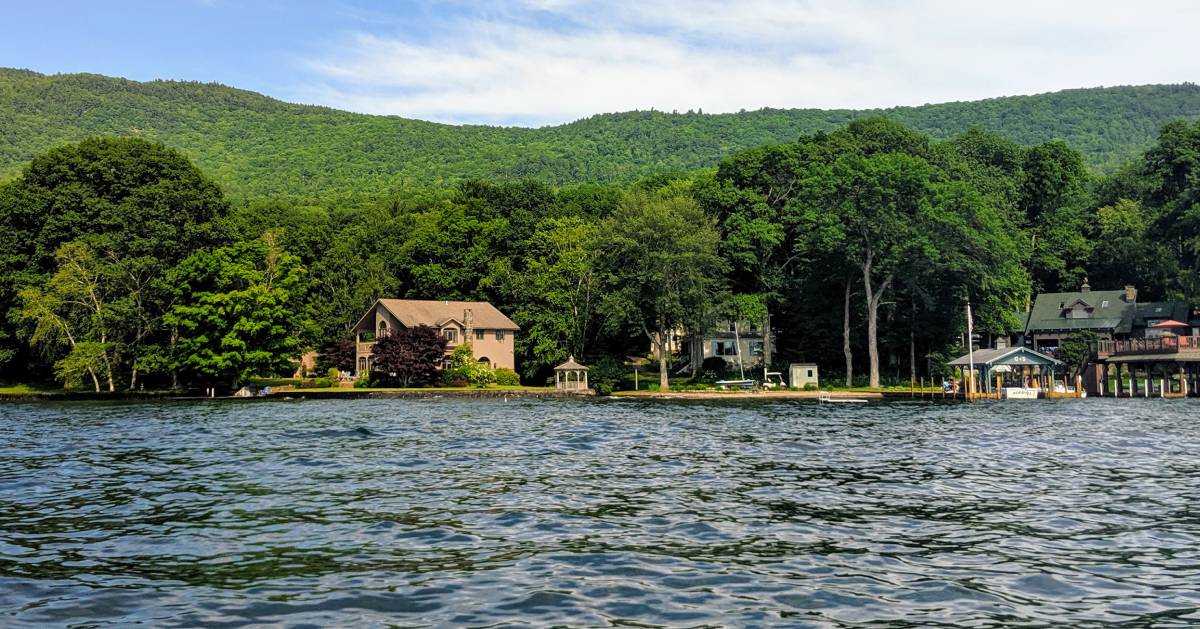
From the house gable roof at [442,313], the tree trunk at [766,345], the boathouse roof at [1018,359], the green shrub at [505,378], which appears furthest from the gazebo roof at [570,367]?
the boathouse roof at [1018,359]

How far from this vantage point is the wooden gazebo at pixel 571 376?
79000 millimetres

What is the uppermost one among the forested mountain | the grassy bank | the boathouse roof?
the forested mountain

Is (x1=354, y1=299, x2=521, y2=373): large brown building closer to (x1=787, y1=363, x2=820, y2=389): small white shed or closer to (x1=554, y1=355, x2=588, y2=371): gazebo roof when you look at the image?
(x1=554, y1=355, x2=588, y2=371): gazebo roof

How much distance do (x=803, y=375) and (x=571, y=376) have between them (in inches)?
736

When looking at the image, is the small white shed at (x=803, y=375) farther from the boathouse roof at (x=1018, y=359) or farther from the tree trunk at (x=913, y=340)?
the boathouse roof at (x=1018, y=359)

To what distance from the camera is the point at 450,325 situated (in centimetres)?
9031

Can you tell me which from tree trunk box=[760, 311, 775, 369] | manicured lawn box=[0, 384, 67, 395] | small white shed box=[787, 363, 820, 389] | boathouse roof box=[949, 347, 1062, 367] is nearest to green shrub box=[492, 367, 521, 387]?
tree trunk box=[760, 311, 775, 369]

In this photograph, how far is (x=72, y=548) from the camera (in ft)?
48.1

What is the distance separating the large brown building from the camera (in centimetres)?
9012

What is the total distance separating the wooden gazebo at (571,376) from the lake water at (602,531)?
1781 inches

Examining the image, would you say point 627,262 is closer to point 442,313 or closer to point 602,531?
point 442,313

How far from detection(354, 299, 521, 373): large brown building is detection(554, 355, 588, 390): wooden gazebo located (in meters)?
12.6

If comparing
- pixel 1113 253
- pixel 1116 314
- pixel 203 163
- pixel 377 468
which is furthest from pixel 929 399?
pixel 203 163

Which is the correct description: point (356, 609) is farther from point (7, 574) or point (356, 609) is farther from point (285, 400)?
point (285, 400)
